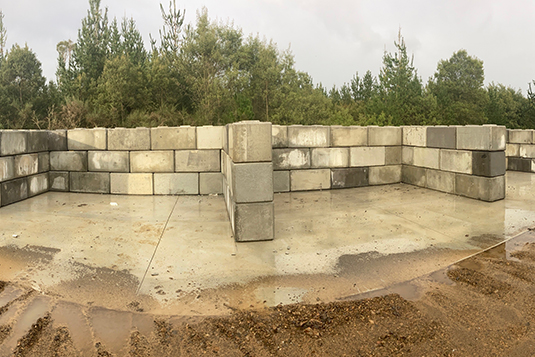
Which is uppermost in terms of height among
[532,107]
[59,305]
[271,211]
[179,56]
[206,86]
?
[179,56]

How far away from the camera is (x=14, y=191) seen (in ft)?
24.7

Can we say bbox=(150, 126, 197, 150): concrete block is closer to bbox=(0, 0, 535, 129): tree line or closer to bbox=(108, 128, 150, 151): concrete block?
bbox=(108, 128, 150, 151): concrete block

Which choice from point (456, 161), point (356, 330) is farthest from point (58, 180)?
point (456, 161)

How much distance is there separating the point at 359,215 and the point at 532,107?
19917 mm

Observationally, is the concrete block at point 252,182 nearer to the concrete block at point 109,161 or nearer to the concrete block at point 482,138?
the concrete block at point 109,161

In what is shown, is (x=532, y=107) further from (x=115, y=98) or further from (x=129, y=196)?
(x=115, y=98)

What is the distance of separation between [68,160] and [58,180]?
1.87 feet

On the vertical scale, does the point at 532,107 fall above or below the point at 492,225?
above

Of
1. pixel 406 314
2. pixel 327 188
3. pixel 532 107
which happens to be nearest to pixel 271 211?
pixel 406 314

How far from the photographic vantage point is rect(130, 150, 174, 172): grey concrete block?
8.39 meters

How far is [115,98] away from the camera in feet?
72.8

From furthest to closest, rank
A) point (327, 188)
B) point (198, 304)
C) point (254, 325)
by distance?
point (327, 188)
point (198, 304)
point (254, 325)

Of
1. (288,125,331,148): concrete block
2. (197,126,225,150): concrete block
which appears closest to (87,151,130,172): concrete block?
(197,126,225,150): concrete block

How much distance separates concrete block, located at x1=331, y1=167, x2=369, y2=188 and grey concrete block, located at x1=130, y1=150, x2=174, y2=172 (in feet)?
12.5
